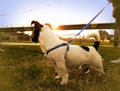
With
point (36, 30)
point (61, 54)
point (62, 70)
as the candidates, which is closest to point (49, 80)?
point (62, 70)

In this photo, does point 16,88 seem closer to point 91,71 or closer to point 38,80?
point 38,80

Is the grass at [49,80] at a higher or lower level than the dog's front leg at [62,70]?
lower

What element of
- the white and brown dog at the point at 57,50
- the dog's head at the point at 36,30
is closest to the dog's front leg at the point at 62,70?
the white and brown dog at the point at 57,50

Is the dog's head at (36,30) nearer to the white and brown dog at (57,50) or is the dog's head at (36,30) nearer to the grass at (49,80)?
the white and brown dog at (57,50)

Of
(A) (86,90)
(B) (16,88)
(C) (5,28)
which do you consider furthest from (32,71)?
(C) (5,28)

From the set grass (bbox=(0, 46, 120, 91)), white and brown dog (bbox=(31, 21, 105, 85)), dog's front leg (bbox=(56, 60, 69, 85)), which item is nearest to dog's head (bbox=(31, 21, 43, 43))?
white and brown dog (bbox=(31, 21, 105, 85))

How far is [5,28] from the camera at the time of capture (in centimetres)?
1511

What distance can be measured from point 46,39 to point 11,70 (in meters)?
1.77

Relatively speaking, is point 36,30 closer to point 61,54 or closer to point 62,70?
point 61,54

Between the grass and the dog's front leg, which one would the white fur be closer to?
the dog's front leg

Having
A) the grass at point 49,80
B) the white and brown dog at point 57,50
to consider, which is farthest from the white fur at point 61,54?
the grass at point 49,80

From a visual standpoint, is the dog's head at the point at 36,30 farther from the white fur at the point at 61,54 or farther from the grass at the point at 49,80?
the grass at the point at 49,80

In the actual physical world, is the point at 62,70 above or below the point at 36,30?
below

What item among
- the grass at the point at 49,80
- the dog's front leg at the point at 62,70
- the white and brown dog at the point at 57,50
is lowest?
the grass at the point at 49,80
